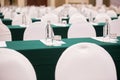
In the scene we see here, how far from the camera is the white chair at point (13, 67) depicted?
1.88 metres

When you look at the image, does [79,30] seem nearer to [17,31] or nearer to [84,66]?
[17,31]

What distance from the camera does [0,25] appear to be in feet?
14.0

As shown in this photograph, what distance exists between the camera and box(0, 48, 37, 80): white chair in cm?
188

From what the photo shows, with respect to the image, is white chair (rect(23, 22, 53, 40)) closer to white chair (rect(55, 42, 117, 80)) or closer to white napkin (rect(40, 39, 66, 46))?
white napkin (rect(40, 39, 66, 46))

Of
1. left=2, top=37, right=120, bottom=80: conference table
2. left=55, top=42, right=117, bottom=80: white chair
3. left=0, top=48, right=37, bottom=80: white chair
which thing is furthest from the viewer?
left=2, top=37, right=120, bottom=80: conference table

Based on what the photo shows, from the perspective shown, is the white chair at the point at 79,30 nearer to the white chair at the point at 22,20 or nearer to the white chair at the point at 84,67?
the white chair at the point at 22,20

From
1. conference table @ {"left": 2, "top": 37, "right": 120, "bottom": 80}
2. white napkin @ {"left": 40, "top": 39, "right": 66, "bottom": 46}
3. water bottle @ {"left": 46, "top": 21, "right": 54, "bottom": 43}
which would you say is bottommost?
conference table @ {"left": 2, "top": 37, "right": 120, "bottom": 80}

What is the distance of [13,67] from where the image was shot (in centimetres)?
191

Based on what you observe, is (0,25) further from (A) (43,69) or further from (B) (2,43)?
(A) (43,69)

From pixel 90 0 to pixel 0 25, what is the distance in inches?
521

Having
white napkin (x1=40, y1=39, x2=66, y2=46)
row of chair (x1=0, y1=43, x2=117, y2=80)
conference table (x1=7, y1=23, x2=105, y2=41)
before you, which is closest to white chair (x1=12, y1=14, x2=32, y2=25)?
conference table (x1=7, y1=23, x2=105, y2=41)

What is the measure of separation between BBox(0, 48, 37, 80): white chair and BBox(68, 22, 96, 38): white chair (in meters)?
2.42

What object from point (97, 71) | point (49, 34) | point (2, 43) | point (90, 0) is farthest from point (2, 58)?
point (90, 0)

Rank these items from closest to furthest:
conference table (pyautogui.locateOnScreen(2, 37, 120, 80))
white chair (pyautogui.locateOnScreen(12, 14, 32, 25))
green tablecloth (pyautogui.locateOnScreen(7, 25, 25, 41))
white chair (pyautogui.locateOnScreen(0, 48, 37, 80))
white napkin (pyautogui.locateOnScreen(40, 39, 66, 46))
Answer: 1. white chair (pyautogui.locateOnScreen(0, 48, 37, 80))
2. conference table (pyautogui.locateOnScreen(2, 37, 120, 80))
3. white napkin (pyautogui.locateOnScreen(40, 39, 66, 46))
4. green tablecloth (pyautogui.locateOnScreen(7, 25, 25, 41))
5. white chair (pyautogui.locateOnScreen(12, 14, 32, 25))
